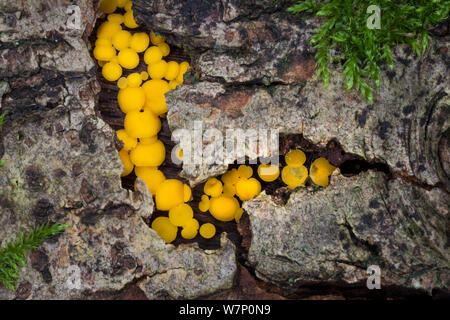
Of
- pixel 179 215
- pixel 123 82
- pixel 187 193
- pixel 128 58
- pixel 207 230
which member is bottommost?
pixel 207 230

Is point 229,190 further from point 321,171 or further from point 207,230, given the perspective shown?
point 321,171

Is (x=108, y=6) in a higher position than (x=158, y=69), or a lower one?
higher

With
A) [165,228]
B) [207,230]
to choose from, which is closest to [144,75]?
[165,228]

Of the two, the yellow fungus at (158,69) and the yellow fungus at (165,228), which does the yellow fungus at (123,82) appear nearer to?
the yellow fungus at (158,69)

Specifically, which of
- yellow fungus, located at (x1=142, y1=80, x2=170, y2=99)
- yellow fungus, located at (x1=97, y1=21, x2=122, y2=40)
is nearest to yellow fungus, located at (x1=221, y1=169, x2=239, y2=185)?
A: yellow fungus, located at (x1=142, y1=80, x2=170, y2=99)

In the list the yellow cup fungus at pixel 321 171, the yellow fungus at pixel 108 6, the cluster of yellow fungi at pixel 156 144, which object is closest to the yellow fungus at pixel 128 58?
the cluster of yellow fungi at pixel 156 144

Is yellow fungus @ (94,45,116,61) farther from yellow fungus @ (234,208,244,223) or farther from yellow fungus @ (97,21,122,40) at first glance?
yellow fungus @ (234,208,244,223)

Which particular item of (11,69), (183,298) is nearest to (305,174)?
(183,298)
